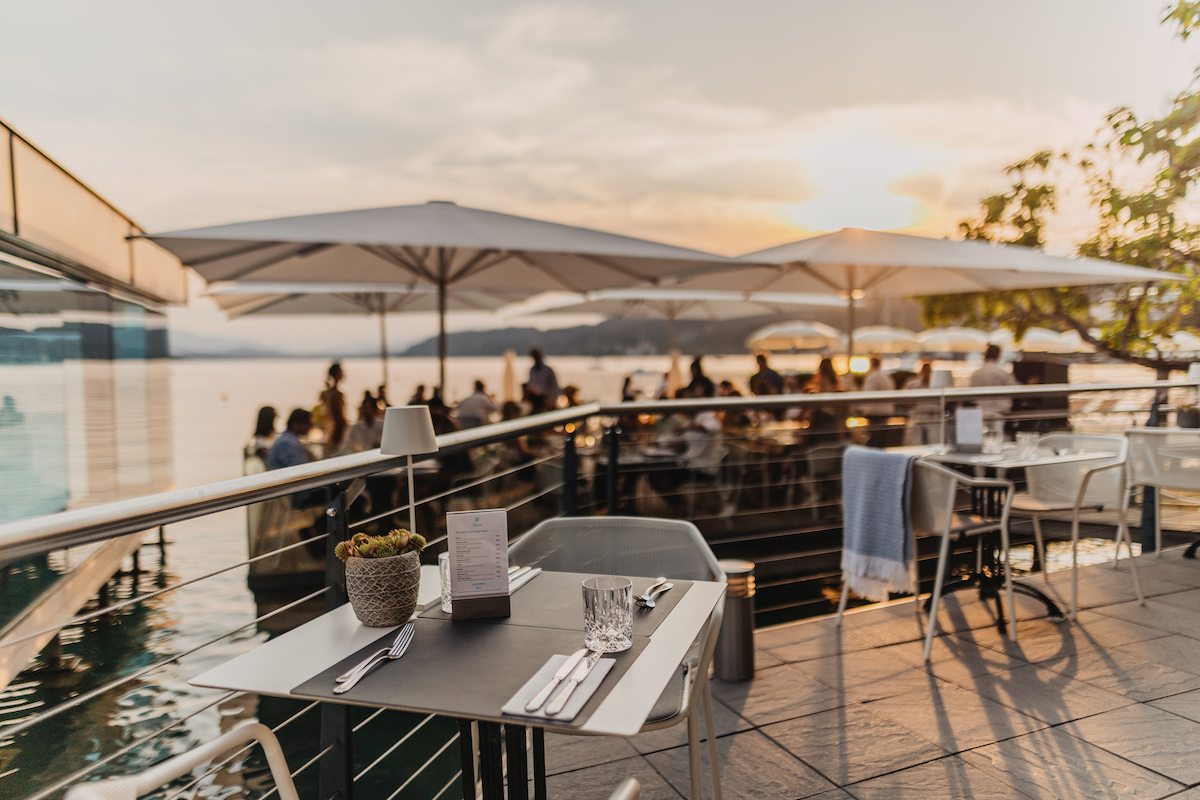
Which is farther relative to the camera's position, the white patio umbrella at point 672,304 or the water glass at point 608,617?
the white patio umbrella at point 672,304

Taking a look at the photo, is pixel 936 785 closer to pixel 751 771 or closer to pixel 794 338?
pixel 751 771

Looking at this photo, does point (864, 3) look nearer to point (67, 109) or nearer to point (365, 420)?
point (365, 420)

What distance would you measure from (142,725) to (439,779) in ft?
6.47

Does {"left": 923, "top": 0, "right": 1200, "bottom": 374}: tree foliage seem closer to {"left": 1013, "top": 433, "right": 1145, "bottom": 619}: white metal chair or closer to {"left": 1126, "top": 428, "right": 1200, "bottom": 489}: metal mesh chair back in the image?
{"left": 1126, "top": 428, "right": 1200, "bottom": 489}: metal mesh chair back

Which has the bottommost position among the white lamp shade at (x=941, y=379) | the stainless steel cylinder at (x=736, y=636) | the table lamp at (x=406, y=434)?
the stainless steel cylinder at (x=736, y=636)

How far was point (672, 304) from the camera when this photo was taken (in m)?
11.9

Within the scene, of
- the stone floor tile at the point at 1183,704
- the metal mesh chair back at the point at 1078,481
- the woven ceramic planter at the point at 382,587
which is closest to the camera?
the woven ceramic planter at the point at 382,587

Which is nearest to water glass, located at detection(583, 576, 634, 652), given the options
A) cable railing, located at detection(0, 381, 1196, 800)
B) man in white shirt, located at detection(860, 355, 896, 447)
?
cable railing, located at detection(0, 381, 1196, 800)

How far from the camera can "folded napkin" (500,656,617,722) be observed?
1.13 meters

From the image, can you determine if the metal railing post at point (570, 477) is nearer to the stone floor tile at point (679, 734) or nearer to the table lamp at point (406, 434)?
the stone floor tile at point (679, 734)

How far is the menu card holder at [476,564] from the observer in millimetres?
1600

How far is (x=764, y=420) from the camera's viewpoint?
8516 mm

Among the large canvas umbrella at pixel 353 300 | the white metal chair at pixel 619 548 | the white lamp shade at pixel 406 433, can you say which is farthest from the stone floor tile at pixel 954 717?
the large canvas umbrella at pixel 353 300

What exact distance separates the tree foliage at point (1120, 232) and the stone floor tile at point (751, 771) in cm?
982
